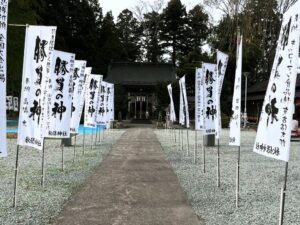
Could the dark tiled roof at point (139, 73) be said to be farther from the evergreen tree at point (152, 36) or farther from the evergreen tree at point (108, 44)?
the evergreen tree at point (152, 36)

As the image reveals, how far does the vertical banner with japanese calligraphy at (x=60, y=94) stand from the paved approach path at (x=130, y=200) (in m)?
1.32

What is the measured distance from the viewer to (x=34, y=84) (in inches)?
245

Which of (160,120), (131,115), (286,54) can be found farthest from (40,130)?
(131,115)

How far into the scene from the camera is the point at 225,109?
1245 inches

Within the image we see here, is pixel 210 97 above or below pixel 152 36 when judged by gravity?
below

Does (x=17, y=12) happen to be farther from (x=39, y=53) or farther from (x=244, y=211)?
(x=244, y=211)

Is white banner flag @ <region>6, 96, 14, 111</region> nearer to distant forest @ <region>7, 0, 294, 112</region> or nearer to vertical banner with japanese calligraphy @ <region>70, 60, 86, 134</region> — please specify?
distant forest @ <region>7, 0, 294, 112</region>

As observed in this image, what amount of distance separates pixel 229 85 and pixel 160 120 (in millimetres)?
6457

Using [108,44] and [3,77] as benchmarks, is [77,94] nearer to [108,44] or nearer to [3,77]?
[3,77]

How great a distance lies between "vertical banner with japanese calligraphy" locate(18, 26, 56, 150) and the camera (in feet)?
20.1

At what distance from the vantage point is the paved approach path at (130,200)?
509 cm

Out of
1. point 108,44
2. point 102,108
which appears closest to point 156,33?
point 108,44

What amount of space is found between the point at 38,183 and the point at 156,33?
139 ft

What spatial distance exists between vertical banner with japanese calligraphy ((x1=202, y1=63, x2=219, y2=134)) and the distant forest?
19.6 m
